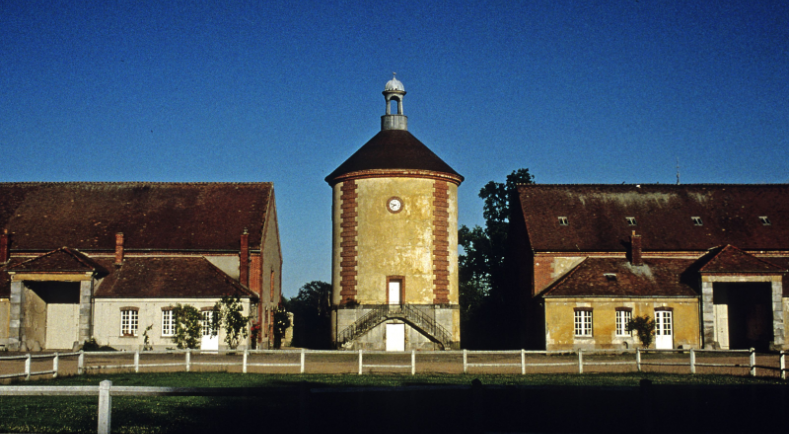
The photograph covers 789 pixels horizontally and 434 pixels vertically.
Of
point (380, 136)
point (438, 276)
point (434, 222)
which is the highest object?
point (380, 136)

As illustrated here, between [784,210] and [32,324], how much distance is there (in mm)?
37554

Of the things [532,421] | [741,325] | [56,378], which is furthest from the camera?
[741,325]

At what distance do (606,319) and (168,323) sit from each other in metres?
20.0

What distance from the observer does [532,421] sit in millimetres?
14656

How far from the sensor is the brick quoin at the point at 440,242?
132 feet

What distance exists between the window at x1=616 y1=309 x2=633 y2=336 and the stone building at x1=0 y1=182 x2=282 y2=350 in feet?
55.8

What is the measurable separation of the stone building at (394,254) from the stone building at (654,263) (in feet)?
15.0

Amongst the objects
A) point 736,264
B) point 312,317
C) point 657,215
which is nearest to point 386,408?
point 736,264

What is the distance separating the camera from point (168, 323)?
123 ft

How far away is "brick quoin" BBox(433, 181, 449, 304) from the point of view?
4038 centimetres

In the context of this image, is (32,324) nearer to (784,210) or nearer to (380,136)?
(380,136)

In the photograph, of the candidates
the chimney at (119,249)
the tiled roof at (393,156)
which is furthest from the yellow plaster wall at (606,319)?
the chimney at (119,249)

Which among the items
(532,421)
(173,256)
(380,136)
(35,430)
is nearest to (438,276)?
(380,136)

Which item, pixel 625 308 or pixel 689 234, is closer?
pixel 625 308
